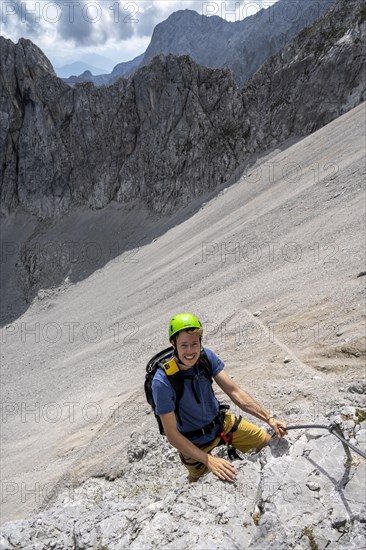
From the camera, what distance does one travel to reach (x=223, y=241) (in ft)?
100

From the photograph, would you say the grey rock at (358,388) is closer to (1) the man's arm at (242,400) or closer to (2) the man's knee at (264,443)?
(2) the man's knee at (264,443)

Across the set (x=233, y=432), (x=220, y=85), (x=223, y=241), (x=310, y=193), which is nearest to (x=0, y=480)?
(x=233, y=432)

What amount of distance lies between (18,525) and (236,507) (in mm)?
3428

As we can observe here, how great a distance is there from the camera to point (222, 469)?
5.20 meters

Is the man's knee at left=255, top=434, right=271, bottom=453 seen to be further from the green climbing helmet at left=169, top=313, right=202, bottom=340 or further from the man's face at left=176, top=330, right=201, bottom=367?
the green climbing helmet at left=169, top=313, right=202, bottom=340

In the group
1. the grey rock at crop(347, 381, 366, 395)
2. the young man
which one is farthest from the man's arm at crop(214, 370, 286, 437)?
the grey rock at crop(347, 381, 366, 395)

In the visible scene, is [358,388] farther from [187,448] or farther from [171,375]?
[171,375]

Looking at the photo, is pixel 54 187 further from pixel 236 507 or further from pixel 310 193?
pixel 236 507

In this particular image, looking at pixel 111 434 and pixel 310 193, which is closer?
pixel 111 434

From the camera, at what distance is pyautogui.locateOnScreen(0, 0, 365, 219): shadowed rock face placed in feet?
143

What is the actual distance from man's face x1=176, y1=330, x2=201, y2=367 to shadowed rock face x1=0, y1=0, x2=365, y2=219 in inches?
1695

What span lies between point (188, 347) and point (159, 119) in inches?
2046

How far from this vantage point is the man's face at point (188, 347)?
17.3ft

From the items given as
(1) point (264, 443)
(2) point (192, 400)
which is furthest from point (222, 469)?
(1) point (264, 443)
